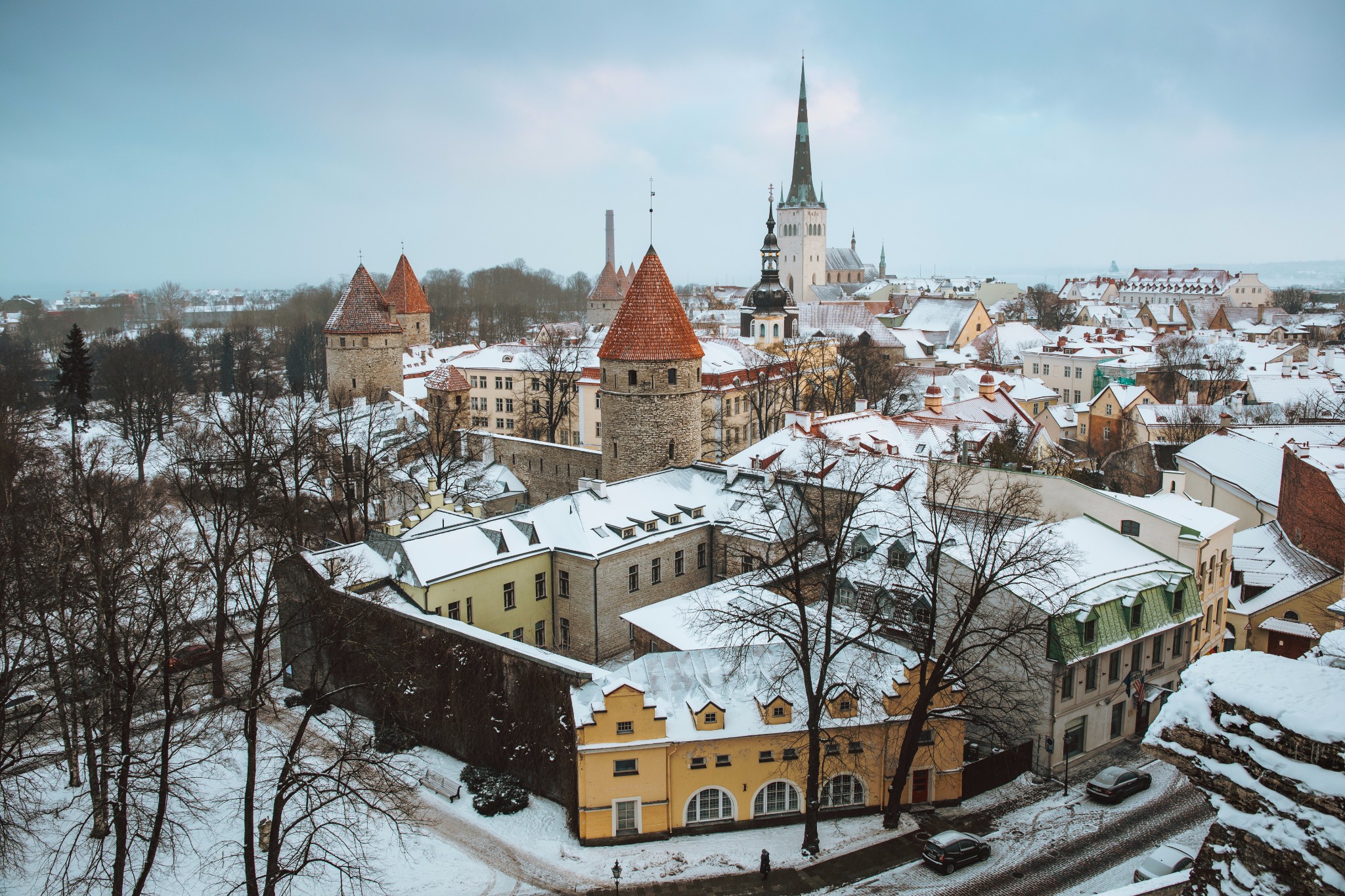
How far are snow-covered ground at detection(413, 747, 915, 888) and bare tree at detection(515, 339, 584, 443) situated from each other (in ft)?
97.2

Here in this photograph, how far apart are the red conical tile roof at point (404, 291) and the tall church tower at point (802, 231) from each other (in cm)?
5136

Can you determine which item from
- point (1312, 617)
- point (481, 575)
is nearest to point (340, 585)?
point (481, 575)

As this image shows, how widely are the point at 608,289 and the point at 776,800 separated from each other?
79807mm

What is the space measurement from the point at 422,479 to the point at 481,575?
14986mm

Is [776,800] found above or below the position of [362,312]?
below

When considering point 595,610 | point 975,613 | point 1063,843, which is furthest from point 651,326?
point 1063,843

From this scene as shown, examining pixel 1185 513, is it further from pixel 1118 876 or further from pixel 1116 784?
pixel 1118 876

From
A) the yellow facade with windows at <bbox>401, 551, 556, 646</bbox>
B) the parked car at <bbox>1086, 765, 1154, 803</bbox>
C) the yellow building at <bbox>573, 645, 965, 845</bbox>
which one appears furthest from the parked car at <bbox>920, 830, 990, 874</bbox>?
the yellow facade with windows at <bbox>401, 551, 556, 646</bbox>

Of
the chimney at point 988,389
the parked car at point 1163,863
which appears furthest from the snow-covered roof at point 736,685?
the chimney at point 988,389

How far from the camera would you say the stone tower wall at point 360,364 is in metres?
48.6

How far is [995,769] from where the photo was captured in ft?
70.2

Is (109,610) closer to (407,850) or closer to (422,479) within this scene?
(407,850)

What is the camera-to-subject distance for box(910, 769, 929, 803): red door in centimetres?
2077

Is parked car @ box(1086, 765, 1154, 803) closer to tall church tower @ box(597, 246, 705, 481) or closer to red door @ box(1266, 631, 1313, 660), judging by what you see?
red door @ box(1266, 631, 1313, 660)
